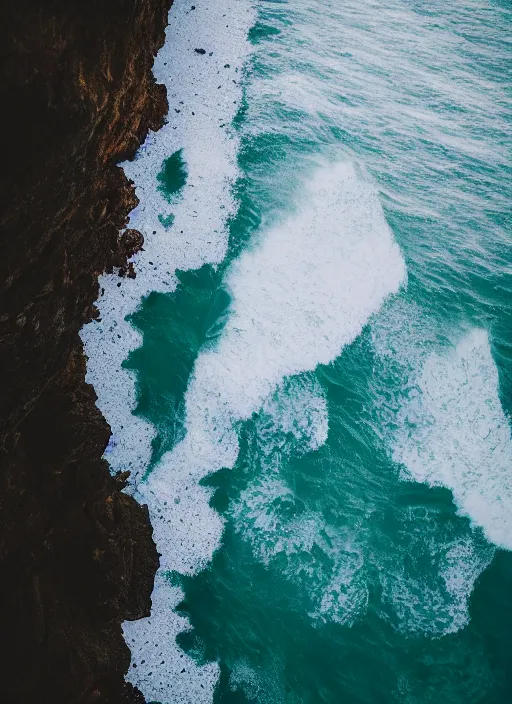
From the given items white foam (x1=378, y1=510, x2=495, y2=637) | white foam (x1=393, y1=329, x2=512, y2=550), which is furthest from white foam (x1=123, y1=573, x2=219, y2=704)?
white foam (x1=393, y1=329, x2=512, y2=550)

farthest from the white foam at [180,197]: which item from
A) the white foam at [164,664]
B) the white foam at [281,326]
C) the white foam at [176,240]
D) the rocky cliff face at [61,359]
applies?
the white foam at [164,664]

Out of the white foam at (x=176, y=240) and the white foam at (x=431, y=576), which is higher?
the white foam at (x=176, y=240)

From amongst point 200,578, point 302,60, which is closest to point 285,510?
point 200,578

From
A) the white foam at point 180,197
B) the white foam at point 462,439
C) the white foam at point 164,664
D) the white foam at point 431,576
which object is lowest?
the white foam at point 164,664

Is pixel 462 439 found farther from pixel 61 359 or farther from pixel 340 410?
pixel 61 359

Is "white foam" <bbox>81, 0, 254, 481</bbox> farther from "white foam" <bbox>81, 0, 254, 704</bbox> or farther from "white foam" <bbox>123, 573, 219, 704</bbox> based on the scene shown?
"white foam" <bbox>123, 573, 219, 704</bbox>

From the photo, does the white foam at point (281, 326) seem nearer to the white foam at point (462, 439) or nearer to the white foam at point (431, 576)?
the white foam at point (431, 576)
